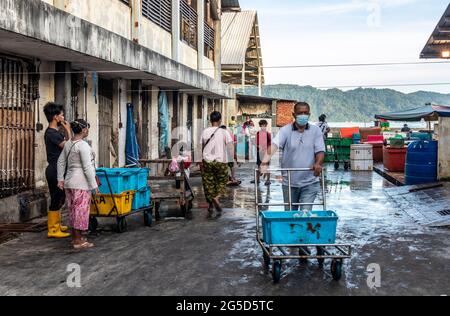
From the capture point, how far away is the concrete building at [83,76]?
7.62 meters

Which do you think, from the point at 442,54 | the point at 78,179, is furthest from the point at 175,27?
the point at 78,179

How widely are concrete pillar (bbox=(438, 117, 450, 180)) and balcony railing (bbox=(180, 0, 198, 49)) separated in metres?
10.0

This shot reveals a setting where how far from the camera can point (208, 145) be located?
353 inches

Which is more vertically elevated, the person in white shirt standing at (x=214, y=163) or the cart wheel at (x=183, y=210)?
the person in white shirt standing at (x=214, y=163)

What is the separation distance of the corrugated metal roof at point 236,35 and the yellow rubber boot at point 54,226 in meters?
23.0

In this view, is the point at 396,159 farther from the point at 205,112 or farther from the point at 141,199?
the point at 141,199

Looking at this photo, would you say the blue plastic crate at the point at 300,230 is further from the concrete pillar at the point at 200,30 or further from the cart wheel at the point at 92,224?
the concrete pillar at the point at 200,30

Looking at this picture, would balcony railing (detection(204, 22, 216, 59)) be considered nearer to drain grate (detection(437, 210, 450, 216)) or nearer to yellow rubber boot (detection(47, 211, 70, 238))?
drain grate (detection(437, 210, 450, 216))

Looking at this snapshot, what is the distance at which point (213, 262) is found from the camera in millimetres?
5652

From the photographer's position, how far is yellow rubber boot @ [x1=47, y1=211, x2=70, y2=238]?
7.00 metres

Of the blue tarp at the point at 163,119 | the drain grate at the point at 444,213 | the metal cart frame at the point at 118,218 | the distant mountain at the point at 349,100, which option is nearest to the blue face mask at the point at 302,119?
the metal cart frame at the point at 118,218

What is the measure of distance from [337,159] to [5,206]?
14.2m

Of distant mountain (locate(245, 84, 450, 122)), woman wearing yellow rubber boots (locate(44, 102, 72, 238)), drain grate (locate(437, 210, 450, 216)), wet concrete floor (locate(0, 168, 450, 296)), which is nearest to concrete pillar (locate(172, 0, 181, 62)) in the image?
wet concrete floor (locate(0, 168, 450, 296))
